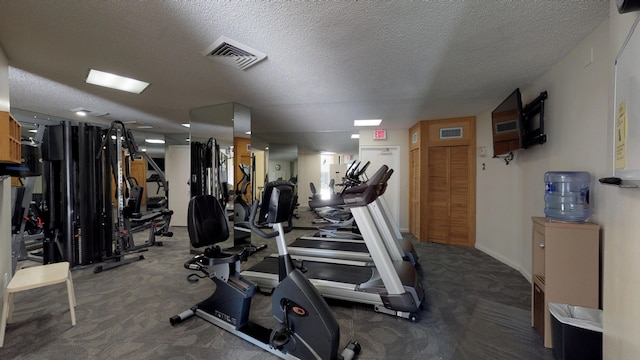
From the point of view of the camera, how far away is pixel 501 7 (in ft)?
5.71

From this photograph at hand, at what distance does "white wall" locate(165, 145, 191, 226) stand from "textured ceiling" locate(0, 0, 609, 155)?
272 centimetres

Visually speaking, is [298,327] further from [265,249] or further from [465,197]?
[465,197]

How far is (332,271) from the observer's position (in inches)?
123

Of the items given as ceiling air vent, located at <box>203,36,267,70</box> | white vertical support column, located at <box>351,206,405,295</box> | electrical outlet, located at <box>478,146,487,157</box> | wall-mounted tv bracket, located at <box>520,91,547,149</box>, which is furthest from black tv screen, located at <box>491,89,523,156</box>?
ceiling air vent, located at <box>203,36,267,70</box>

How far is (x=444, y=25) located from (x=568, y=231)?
6.05 ft

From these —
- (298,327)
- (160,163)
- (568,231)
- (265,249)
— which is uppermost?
(160,163)

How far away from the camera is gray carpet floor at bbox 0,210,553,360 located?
1952 mm

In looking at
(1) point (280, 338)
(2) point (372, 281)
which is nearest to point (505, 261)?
(2) point (372, 281)

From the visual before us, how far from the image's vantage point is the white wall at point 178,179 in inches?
262

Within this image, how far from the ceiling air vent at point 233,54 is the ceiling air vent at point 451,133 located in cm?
398

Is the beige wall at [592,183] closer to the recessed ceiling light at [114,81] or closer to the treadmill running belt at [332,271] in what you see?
the treadmill running belt at [332,271]

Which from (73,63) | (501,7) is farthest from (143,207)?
(501,7)

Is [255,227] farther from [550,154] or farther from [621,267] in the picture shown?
[550,154]

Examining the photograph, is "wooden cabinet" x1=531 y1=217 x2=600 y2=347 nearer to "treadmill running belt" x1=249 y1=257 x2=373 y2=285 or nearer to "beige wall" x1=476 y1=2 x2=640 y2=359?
"beige wall" x1=476 y1=2 x2=640 y2=359
